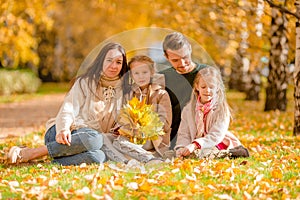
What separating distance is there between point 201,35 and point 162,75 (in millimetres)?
10443

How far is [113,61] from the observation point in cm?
528

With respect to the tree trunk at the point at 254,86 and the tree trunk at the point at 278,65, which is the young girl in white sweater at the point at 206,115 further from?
the tree trunk at the point at 254,86

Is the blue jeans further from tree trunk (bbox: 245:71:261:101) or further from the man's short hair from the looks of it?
tree trunk (bbox: 245:71:261:101)

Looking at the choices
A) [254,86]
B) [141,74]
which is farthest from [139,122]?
[254,86]

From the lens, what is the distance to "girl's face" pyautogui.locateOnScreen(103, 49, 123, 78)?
5.28 m

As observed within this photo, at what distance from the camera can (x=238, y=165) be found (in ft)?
16.1

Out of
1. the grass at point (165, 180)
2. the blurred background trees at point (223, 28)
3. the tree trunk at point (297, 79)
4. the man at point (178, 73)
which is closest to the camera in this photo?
the grass at point (165, 180)

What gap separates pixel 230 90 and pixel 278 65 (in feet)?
41.9

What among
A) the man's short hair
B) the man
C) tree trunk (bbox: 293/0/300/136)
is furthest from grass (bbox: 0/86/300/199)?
tree trunk (bbox: 293/0/300/136)

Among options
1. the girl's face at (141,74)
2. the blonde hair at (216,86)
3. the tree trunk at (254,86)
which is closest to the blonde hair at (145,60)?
the girl's face at (141,74)

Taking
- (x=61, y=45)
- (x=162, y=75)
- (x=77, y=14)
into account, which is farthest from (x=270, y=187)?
(x=61, y=45)

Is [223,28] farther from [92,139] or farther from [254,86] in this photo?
[92,139]

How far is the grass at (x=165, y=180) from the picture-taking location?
12.4 ft

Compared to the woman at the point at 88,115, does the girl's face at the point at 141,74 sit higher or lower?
higher
